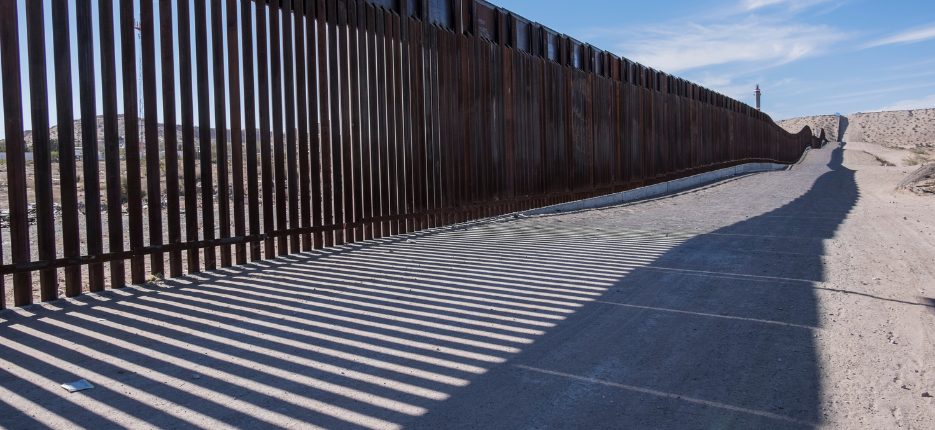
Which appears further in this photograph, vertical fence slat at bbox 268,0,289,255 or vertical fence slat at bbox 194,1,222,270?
vertical fence slat at bbox 268,0,289,255

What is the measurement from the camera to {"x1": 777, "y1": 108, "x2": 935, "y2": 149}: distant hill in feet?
379

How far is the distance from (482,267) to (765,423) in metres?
4.29

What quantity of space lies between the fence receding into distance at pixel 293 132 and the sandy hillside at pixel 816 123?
126289 mm

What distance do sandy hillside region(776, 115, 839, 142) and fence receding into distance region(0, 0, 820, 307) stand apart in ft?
414

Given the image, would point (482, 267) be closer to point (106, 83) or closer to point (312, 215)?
point (312, 215)

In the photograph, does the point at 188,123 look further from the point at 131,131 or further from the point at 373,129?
the point at 373,129

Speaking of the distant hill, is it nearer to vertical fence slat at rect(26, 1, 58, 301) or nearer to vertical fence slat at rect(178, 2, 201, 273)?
vertical fence slat at rect(178, 2, 201, 273)

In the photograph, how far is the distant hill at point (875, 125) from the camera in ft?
379

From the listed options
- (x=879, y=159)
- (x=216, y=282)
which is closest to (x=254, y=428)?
(x=216, y=282)

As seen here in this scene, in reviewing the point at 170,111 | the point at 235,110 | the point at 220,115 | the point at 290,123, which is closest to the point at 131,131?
the point at 170,111

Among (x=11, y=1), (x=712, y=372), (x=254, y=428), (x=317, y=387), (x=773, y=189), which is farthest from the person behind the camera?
(x=773, y=189)

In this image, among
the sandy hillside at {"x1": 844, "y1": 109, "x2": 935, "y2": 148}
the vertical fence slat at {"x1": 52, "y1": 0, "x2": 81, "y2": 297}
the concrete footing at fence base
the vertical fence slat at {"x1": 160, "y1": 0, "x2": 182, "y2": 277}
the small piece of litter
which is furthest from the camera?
the sandy hillside at {"x1": 844, "y1": 109, "x2": 935, "y2": 148}

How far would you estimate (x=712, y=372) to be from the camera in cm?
358

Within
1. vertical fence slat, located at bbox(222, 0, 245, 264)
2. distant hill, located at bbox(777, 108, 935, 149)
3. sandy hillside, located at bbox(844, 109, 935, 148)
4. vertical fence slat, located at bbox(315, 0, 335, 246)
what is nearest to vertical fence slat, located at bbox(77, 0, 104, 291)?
vertical fence slat, located at bbox(222, 0, 245, 264)
